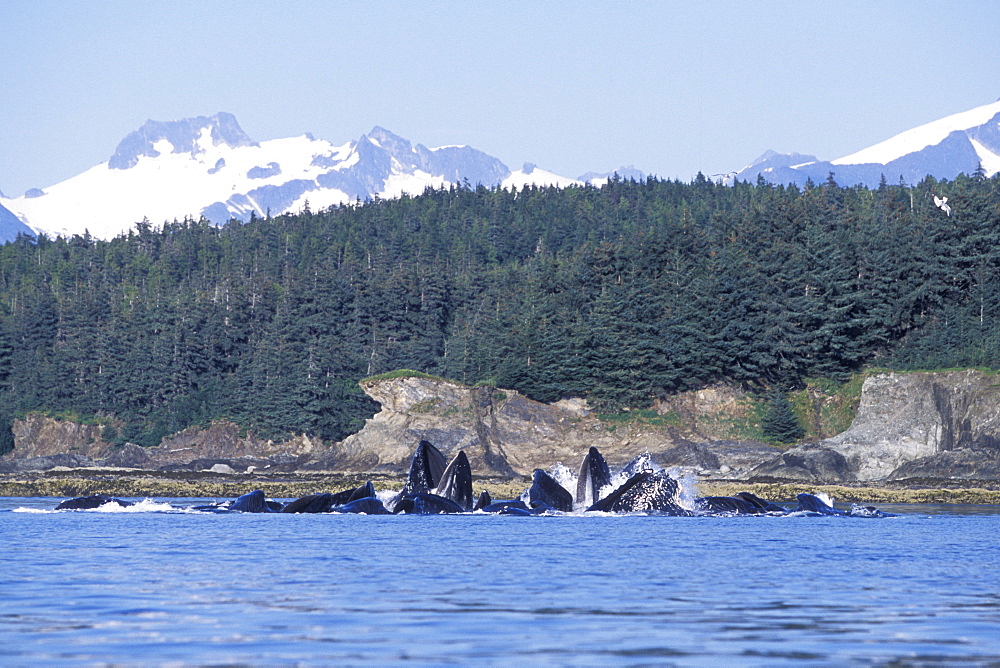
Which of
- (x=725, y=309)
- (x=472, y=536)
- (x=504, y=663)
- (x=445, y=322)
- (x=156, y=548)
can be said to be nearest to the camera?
(x=504, y=663)

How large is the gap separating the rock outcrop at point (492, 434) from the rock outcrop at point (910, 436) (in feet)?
23.2

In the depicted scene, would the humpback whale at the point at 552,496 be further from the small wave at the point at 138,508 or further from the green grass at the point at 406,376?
the green grass at the point at 406,376

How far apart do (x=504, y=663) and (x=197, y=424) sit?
11911cm

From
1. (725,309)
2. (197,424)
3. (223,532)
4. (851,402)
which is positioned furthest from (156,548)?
(197,424)

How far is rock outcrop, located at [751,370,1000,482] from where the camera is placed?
7400 cm

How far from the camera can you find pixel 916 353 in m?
88.4

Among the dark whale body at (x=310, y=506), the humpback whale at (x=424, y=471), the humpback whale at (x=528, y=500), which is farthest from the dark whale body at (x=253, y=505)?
the humpback whale at (x=424, y=471)

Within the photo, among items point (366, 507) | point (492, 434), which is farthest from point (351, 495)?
point (492, 434)

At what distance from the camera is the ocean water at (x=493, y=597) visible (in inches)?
474

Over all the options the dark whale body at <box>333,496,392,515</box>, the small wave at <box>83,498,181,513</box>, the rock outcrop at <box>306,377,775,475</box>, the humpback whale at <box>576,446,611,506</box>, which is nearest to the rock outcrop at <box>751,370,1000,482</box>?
the rock outcrop at <box>306,377,775,475</box>

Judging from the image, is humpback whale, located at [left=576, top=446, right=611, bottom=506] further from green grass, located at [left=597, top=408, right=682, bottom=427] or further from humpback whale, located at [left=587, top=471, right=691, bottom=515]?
green grass, located at [left=597, top=408, right=682, bottom=427]

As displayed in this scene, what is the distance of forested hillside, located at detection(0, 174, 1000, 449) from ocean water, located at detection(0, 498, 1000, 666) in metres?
62.5

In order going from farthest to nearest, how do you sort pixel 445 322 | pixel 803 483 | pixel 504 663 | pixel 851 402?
pixel 445 322 → pixel 851 402 → pixel 803 483 → pixel 504 663

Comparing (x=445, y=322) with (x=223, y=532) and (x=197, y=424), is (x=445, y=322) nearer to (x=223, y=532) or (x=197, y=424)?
(x=197, y=424)
